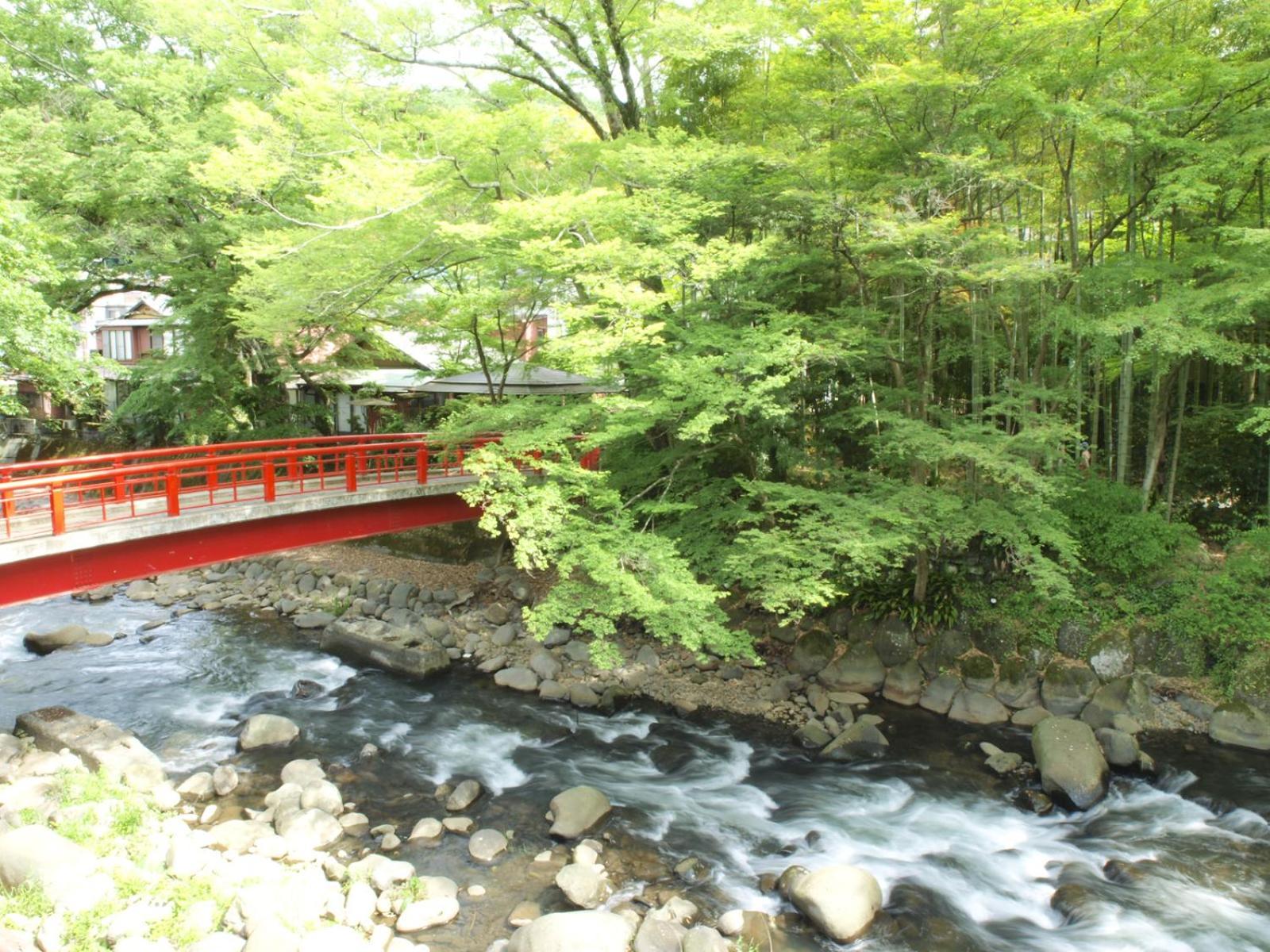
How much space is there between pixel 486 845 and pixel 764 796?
12.1 feet

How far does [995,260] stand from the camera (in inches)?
395

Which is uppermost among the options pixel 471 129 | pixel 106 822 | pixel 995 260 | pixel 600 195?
pixel 471 129

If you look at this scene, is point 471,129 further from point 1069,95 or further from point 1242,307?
point 1242,307

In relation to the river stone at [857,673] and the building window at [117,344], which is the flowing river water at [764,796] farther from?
the building window at [117,344]

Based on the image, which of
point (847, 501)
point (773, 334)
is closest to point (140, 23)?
point (773, 334)

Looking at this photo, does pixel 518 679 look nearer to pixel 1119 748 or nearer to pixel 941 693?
pixel 941 693

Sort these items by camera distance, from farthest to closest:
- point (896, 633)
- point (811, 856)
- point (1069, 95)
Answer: point (896, 633)
point (1069, 95)
point (811, 856)

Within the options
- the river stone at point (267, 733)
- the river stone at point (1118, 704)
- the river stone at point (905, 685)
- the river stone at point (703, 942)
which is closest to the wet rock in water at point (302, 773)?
the river stone at point (267, 733)

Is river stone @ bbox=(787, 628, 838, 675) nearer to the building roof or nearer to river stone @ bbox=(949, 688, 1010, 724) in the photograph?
river stone @ bbox=(949, 688, 1010, 724)

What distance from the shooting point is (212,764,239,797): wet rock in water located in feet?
30.6

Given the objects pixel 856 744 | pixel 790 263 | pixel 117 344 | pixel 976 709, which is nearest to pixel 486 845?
pixel 856 744

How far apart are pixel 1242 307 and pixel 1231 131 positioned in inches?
110

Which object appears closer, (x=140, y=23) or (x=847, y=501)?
(x=847, y=501)

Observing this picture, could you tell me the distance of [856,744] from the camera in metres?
11.0
